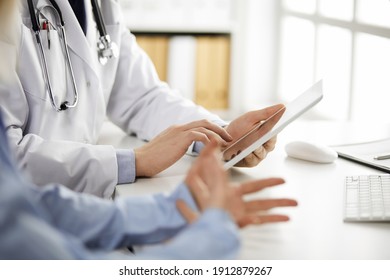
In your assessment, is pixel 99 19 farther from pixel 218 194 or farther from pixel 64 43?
pixel 218 194

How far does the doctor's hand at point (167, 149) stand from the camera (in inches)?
46.3

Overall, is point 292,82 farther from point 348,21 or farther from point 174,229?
point 174,229

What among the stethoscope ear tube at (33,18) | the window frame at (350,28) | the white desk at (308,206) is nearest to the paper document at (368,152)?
the white desk at (308,206)

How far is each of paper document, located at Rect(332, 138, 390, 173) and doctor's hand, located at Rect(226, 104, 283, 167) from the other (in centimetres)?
17

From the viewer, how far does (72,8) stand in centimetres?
144

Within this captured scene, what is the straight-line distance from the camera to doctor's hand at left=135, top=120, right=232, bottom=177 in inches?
46.3

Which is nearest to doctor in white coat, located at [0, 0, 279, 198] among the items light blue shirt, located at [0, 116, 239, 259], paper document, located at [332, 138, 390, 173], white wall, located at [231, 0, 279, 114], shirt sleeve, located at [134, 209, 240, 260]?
paper document, located at [332, 138, 390, 173]

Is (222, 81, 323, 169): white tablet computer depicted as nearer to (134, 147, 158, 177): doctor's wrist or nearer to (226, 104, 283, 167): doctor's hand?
(226, 104, 283, 167): doctor's hand

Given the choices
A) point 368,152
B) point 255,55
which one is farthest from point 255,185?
point 255,55

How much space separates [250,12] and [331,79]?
865 mm

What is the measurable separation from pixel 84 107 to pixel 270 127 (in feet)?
1.36

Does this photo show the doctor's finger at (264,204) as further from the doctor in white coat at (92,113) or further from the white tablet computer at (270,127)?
the doctor in white coat at (92,113)

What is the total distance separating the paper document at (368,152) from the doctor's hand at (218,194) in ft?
1.58
